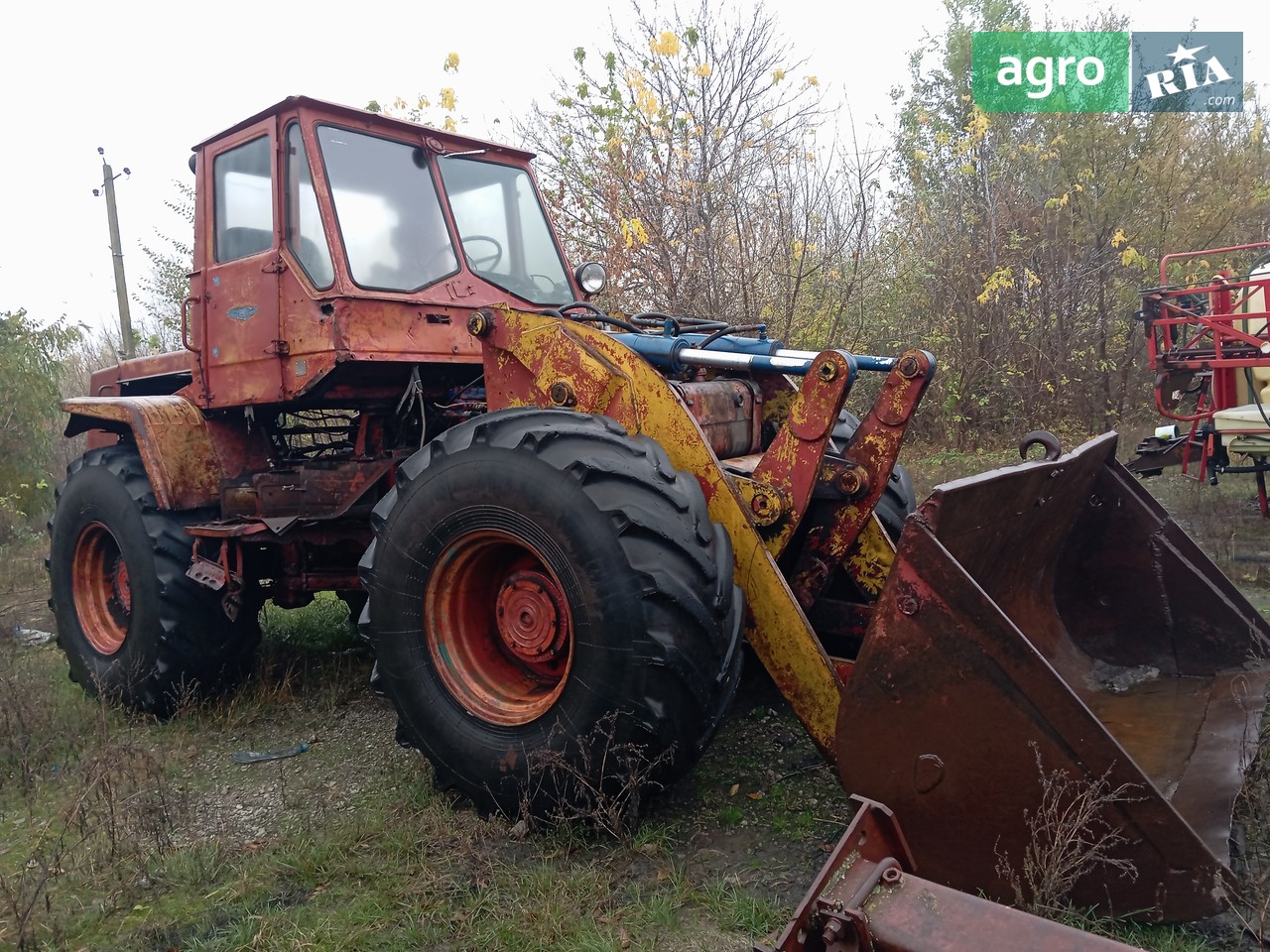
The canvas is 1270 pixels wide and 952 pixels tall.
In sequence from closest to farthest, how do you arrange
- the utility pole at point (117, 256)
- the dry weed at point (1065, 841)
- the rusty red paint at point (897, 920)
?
1. the rusty red paint at point (897, 920)
2. the dry weed at point (1065, 841)
3. the utility pole at point (117, 256)

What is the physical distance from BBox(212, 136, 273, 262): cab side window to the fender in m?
0.83

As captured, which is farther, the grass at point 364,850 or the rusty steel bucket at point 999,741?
the grass at point 364,850

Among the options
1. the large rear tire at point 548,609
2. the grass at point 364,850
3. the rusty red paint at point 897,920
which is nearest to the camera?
the rusty red paint at point 897,920

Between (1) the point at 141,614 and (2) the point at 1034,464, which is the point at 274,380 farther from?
(2) the point at 1034,464

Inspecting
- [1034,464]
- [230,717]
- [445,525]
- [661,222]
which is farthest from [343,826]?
[661,222]

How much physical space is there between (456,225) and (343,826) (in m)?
2.86

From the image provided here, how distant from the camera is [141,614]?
4.75 meters

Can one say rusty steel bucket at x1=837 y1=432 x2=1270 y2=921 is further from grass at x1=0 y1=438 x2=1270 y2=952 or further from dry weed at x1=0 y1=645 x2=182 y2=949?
dry weed at x1=0 y1=645 x2=182 y2=949

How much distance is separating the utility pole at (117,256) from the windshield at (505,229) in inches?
543

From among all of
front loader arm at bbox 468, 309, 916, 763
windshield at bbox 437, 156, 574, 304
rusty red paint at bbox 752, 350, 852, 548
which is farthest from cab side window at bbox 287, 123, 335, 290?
rusty red paint at bbox 752, 350, 852, 548

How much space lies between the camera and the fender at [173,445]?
15.5ft
